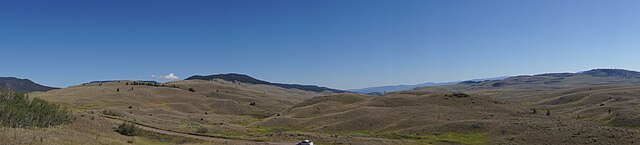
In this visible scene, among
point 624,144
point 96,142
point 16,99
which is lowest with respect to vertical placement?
point 624,144

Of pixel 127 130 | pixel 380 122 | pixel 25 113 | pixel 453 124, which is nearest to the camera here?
pixel 25 113

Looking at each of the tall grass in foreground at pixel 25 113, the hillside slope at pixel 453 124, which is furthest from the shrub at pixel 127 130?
the hillside slope at pixel 453 124

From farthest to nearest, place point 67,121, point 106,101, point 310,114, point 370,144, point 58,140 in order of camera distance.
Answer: point 106,101
point 310,114
point 370,144
point 67,121
point 58,140

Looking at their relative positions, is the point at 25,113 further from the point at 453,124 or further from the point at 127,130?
the point at 453,124

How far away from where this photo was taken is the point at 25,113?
99.0ft

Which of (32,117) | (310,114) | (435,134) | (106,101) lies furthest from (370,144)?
(106,101)

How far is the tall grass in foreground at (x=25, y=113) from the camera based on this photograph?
28141 millimetres

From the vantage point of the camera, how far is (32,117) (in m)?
30.5

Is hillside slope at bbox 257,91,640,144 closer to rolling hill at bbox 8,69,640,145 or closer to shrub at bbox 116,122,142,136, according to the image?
rolling hill at bbox 8,69,640,145

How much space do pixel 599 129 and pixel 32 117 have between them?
5783 centimetres

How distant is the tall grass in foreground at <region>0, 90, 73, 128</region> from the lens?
1108 inches

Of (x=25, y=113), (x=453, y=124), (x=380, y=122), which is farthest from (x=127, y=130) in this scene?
(x=453, y=124)

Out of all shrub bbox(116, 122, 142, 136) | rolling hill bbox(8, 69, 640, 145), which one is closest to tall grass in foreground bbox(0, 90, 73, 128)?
rolling hill bbox(8, 69, 640, 145)

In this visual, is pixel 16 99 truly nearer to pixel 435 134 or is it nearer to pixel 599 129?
pixel 435 134
